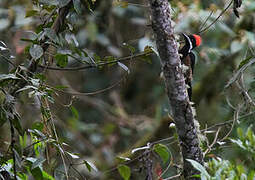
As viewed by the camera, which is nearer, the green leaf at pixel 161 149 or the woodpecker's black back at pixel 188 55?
the green leaf at pixel 161 149

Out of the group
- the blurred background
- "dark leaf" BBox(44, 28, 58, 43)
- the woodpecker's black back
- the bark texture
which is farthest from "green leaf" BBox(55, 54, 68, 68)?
the blurred background

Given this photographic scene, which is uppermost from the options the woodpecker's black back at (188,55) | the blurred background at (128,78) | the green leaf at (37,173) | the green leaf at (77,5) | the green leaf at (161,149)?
the green leaf at (77,5)

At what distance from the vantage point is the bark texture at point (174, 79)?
1.35 meters

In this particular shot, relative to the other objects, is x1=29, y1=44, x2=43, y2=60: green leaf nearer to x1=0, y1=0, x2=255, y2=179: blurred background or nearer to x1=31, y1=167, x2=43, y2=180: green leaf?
x1=31, y1=167, x2=43, y2=180: green leaf

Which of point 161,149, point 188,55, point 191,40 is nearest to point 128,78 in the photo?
point 188,55

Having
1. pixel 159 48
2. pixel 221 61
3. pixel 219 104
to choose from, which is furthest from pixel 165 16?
pixel 221 61

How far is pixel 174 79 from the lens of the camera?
1.39 meters

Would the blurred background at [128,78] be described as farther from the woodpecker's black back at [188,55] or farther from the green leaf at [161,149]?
the green leaf at [161,149]

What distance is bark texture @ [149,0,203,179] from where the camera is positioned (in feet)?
4.44

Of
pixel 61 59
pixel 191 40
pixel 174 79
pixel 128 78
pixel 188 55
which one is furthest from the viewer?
pixel 128 78

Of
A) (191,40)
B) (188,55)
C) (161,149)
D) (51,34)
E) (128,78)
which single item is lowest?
(128,78)

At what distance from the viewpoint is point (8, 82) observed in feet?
4.93

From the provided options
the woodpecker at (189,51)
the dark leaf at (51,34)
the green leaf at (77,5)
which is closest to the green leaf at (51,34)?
the dark leaf at (51,34)

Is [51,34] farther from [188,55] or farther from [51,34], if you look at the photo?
[188,55]
